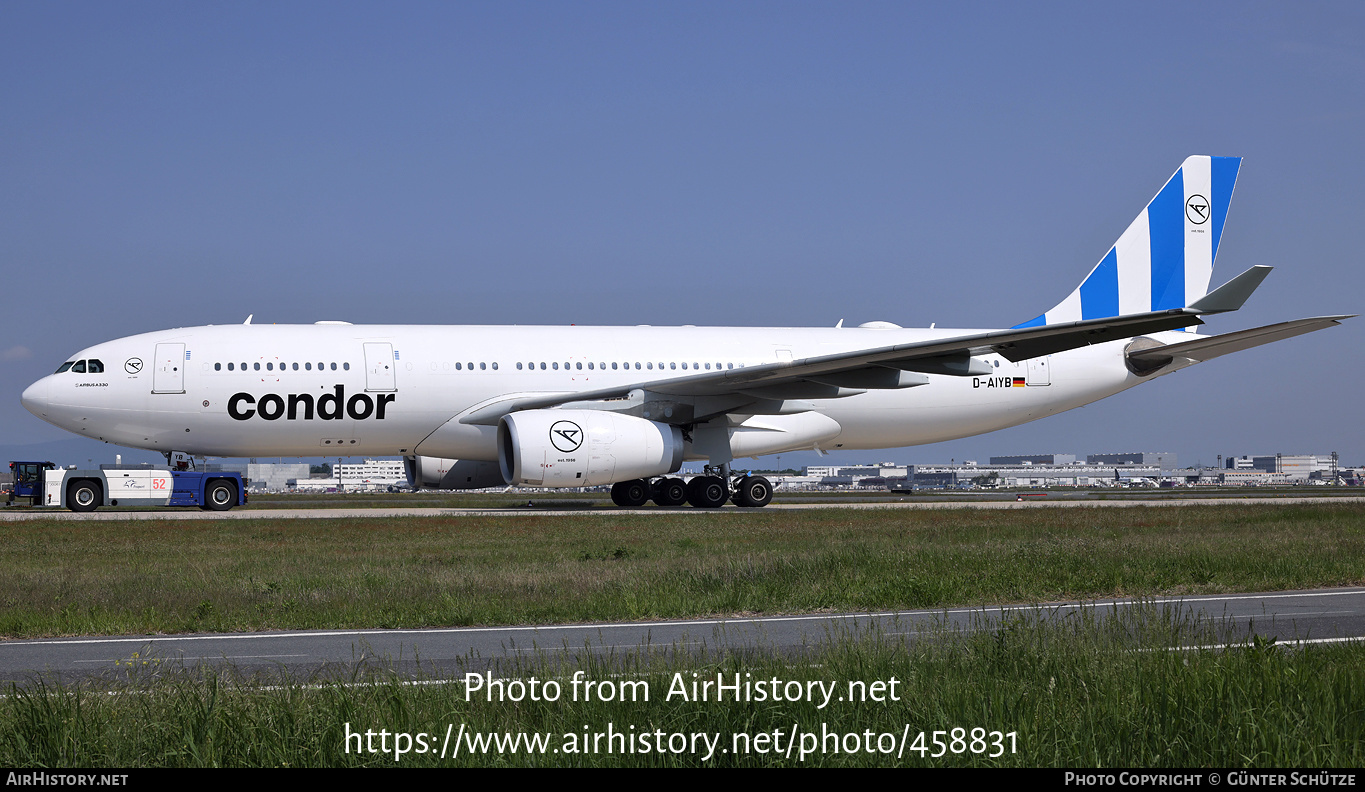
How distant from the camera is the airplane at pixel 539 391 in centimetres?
2255

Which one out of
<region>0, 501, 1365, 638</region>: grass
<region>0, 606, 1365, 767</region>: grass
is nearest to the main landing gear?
<region>0, 501, 1365, 638</region>: grass

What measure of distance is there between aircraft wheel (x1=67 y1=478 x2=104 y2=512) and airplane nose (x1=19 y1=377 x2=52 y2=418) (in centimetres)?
272

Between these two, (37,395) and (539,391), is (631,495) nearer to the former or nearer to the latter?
(539,391)

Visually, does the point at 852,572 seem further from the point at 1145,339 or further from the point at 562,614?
the point at 1145,339

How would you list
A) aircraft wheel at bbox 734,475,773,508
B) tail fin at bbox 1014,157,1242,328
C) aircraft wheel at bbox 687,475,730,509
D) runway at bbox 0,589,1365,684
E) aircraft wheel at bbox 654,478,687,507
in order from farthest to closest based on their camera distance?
tail fin at bbox 1014,157,1242,328
aircraft wheel at bbox 654,478,687,507
aircraft wheel at bbox 734,475,773,508
aircraft wheel at bbox 687,475,730,509
runway at bbox 0,589,1365,684

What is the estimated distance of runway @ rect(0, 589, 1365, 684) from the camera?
6.69 m

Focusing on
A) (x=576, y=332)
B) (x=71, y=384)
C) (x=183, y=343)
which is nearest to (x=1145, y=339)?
(x=576, y=332)

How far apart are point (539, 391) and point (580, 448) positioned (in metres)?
3.14

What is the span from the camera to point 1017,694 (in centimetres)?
521

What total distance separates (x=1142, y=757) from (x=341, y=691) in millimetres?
3369

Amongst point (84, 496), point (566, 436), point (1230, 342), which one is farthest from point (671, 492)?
point (84, 496)

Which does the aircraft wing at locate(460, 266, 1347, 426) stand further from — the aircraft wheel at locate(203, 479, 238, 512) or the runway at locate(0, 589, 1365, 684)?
the runway at locate(0, 589, 1365, 684)

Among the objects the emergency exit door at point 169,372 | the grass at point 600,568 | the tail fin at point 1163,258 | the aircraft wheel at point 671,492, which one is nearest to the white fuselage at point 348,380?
the emergency exit door at point 169,372
